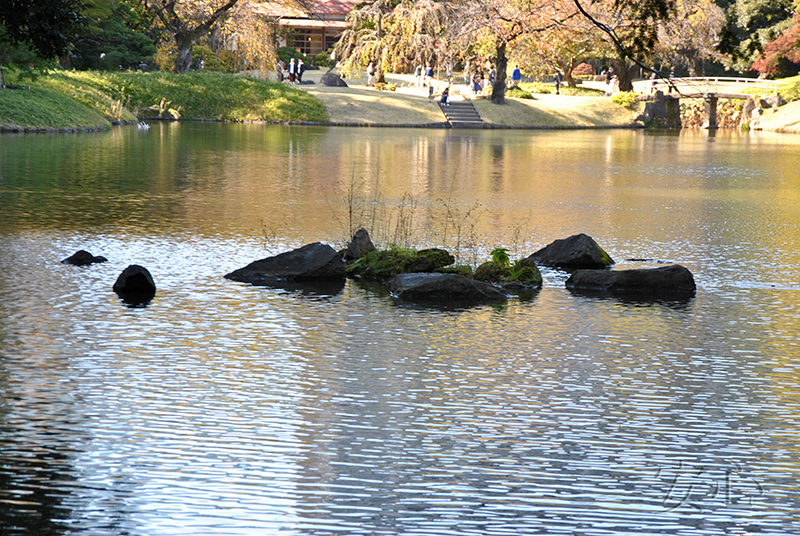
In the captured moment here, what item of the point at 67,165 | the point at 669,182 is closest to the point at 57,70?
the point at 67,165

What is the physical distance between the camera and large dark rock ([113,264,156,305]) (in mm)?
11742

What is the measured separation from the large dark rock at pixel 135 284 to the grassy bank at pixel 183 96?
107 feet

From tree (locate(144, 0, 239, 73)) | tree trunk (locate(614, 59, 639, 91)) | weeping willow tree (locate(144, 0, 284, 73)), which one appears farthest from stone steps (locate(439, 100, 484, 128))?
tree trunk (locate(614, 59, 639, 91))

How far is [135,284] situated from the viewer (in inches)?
466

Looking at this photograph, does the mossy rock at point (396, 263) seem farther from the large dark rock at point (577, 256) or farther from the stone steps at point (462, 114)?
the stone steps at point (462, 114)

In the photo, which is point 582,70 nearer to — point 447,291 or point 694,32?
point 694,32

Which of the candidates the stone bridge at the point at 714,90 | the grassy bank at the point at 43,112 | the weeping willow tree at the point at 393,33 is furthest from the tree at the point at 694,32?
the grassy bank at the point at 43,112

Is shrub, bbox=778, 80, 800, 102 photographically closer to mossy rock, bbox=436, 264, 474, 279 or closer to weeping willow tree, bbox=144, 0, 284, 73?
weeping willow tree, bbox=144, 0, 284, 73

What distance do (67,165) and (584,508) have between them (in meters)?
22.3

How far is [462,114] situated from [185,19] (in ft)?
56.8

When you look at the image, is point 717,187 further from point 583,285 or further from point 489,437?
point 489,437

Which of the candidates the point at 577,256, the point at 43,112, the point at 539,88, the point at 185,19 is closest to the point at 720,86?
the point at 539,88

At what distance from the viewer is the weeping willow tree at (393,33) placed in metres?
61.0

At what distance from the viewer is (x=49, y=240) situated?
585 inches
